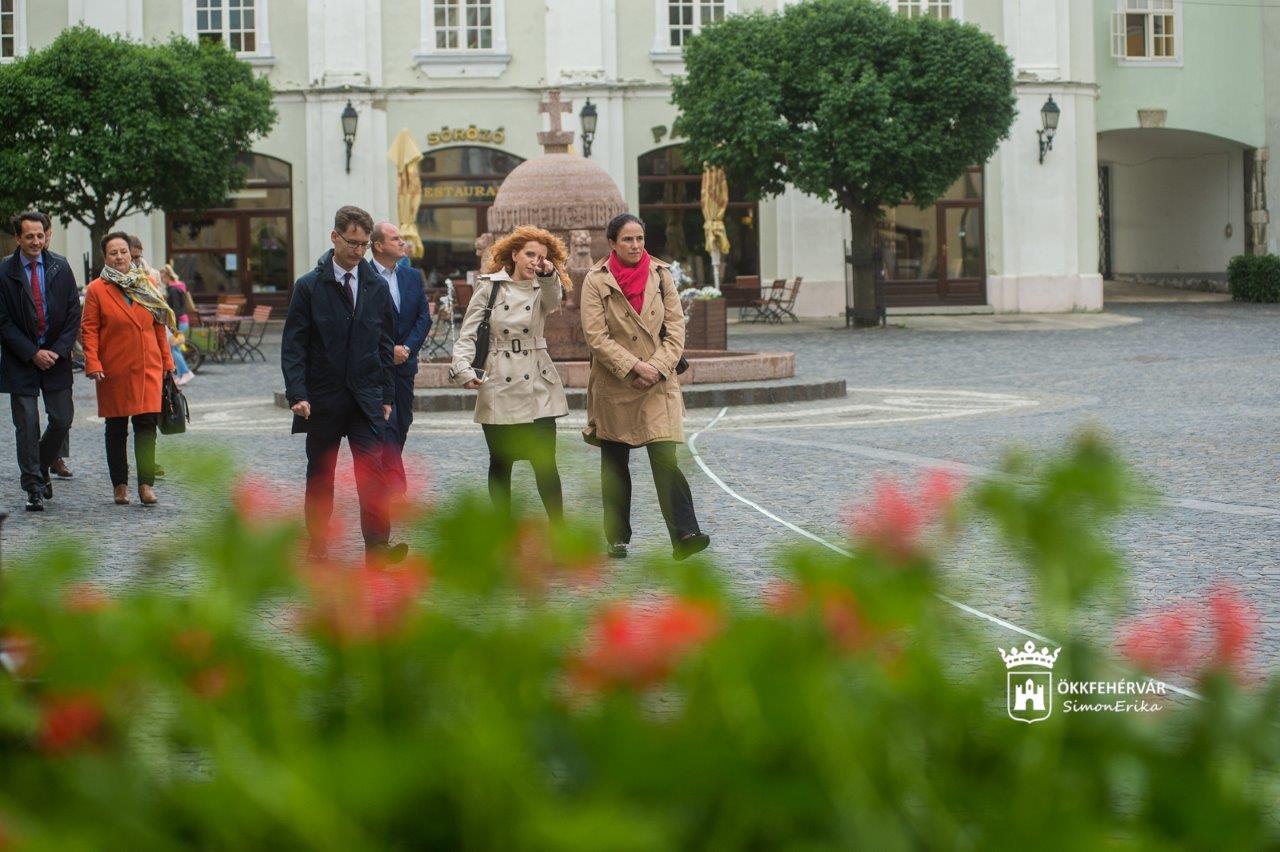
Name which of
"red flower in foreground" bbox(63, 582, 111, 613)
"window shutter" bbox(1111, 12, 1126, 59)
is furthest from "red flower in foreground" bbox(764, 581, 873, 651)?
"window shutter" bbox(1111, 12, 1126, 59)

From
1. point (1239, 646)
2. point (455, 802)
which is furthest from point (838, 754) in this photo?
point (1239, 646)

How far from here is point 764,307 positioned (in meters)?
40.7

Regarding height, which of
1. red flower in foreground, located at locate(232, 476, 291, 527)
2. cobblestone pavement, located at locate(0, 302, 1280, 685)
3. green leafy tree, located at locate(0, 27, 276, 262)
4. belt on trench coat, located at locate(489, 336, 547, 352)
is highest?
green leafy tree, located at locate(0, 27, 276, 262)

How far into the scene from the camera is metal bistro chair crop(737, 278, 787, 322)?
3862 cm

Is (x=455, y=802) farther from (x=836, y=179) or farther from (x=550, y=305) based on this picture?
(x=836, y=179)

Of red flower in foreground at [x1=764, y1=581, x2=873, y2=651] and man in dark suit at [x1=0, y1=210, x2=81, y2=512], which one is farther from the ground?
man in dark suit at [x1=0, y1=210, x2=81, y2=512]

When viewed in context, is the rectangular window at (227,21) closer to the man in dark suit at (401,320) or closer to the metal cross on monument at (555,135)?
the metal cross on monument at (555,135)

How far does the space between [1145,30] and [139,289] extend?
119 ft

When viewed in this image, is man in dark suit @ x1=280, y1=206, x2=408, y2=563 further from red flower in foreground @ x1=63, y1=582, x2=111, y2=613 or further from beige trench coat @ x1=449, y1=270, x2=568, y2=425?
red flower in foreground @ x1=63, y1=582, x2=111, y2=613

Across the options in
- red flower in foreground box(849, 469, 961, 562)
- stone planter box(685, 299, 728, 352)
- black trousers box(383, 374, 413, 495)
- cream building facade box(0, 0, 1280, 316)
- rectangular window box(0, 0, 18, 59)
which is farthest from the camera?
rectangular window box(0, 0, 18, 59)

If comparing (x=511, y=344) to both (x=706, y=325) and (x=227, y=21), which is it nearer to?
(x=706, y=325)

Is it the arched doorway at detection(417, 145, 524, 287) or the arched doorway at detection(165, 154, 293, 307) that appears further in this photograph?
the arched doorway at detection(165, 154, 293, 307)

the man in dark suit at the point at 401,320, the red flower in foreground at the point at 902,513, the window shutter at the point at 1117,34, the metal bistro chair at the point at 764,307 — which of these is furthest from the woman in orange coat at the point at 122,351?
the window shutter at the point at 1117,34

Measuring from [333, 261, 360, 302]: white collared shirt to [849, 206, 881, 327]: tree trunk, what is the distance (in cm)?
2664
